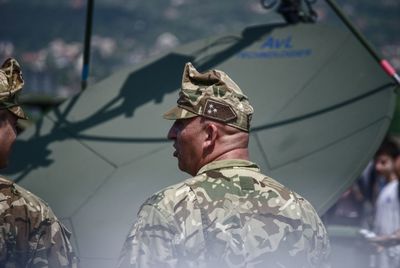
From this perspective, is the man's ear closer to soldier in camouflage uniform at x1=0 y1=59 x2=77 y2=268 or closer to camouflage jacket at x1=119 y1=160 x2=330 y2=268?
camouflage jacket at x1=119 y1=160 x2=330 y2=268

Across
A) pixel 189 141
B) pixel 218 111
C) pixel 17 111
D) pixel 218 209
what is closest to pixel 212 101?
pixel 218 111

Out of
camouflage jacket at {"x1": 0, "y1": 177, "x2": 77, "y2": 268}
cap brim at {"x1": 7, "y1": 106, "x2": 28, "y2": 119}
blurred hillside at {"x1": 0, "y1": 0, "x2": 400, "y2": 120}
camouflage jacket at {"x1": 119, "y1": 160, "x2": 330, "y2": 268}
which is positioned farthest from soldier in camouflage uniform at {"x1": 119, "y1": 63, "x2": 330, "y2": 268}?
blurred hillside at {"x1": 0, "y1": 0, "x2": 400, "y2": 120}

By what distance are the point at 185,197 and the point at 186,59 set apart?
123 inches

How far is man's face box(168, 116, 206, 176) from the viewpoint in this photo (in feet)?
12.6

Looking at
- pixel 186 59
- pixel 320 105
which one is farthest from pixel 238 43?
pixel 320 105

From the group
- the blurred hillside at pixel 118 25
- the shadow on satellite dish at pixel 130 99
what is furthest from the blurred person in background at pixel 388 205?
the blurred hillside at pixel 118 25

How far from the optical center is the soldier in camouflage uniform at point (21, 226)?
3.93m

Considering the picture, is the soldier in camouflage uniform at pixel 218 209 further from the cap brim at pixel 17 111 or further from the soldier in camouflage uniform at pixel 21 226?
the cap brim at pixel 17 111

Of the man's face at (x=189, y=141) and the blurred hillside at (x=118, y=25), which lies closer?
the man's face at (x=189, y=141)

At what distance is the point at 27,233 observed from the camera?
13.0 feet

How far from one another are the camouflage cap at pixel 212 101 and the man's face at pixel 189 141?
4 centimetres

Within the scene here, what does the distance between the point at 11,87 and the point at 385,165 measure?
17.8ft

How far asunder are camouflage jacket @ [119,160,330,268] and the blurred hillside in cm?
1265

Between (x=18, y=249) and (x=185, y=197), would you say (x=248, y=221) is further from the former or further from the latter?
(x=18, y=249)
